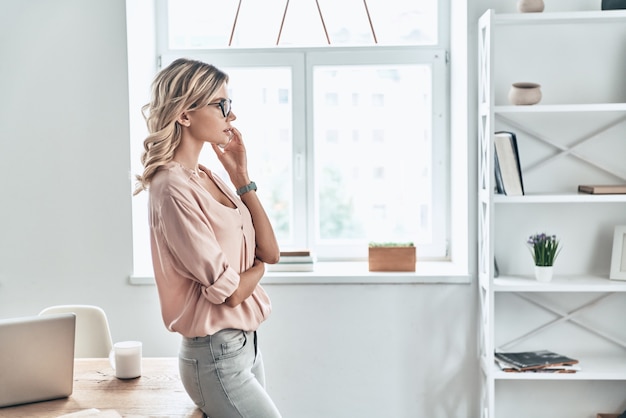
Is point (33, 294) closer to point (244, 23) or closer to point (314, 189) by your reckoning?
point (314, 189)

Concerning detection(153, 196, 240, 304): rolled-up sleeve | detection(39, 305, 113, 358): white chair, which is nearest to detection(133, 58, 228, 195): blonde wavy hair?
detection(153, 196, 240, 304): rolled-up sleeve

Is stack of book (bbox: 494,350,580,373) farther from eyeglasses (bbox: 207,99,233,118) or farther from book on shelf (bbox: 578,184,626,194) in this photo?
eyeglasses (bbox: 207,99,233,118)

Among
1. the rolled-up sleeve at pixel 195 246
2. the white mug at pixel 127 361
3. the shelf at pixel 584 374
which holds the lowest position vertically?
the shelf at pixel 584 374

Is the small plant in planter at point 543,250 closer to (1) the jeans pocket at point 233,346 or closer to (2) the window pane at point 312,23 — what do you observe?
(2) the window pane at point 312,23

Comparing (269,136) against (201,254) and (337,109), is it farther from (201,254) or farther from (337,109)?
(201,254)

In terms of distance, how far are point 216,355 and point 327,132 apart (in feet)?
6.22

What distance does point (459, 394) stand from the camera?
3.13 metres

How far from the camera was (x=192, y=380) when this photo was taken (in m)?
1.79

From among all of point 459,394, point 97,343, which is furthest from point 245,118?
point 459,394

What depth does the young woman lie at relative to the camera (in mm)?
1758

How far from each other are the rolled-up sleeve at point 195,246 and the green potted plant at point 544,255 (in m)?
1.56

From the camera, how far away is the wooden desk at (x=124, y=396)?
5.84 ft

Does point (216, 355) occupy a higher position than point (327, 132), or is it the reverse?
point (327, 132)

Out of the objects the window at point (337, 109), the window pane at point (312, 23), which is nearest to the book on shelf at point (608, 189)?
the window at point (337, 109)
